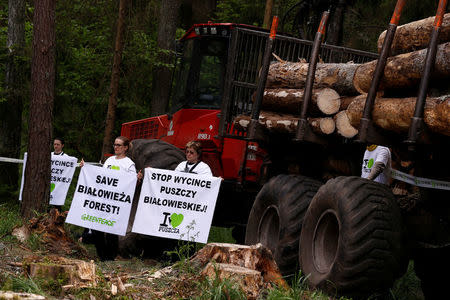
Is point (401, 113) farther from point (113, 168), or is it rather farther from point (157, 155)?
point (157, 155)

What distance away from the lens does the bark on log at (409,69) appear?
237 inches

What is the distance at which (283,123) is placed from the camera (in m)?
9.25

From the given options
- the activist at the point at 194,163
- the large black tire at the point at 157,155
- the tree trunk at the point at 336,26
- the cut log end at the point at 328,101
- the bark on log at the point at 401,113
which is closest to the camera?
the bark on log at the point at 401,113

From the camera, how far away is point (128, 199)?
416 inches

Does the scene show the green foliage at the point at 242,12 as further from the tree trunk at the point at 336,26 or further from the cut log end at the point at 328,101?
the cut log end at the point at 328,101

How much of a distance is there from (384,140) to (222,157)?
16.0 feet

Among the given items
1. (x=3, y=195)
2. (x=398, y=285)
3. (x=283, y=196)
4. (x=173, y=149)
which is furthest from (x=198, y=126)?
(x=3, y=195)

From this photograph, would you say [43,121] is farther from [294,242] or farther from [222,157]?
[294,242]

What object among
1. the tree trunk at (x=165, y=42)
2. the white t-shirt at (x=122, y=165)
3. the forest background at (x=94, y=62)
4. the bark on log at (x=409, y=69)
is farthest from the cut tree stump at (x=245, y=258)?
the tree trunk at (x=165, y=42)

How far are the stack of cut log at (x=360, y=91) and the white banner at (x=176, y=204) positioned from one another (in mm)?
1105

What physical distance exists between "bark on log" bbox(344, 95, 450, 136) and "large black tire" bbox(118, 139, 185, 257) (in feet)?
14.4

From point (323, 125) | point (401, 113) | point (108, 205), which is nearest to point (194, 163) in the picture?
point (108, 205)

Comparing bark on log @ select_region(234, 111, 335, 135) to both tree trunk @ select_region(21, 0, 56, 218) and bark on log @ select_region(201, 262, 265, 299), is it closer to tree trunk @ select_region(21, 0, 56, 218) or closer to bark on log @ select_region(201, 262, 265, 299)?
bark on log @ select_region(201, 262, 265, 299)

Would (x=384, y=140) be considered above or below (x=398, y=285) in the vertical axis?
above
